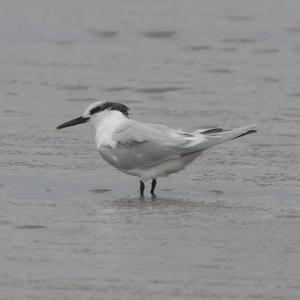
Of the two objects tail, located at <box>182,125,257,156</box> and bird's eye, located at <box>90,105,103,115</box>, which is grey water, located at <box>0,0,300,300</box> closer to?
tail, located at <box>182,125,257,156</box>

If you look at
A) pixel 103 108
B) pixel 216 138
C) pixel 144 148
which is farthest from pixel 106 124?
pixel 216 138

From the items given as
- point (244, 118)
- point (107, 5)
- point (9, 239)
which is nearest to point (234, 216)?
point (9, 239)

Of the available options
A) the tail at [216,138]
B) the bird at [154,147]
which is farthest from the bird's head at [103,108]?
the tail at [216,138]

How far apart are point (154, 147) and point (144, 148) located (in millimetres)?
70

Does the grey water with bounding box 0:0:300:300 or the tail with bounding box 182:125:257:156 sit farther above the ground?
the tail with bounding box 182:125:257:156

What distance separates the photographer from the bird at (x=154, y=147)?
7.48m

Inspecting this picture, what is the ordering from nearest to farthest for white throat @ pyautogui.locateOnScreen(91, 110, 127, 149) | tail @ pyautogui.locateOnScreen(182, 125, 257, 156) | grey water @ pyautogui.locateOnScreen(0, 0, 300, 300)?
grey water @ pyautogui.locateOnScreen(0, 0, 300, 300)
tail @ pyautogui.locateOnScreen(182, 125, 257, 156)
white throat @ pyautogui.locateOnScreen(91, 110, 127, 149)

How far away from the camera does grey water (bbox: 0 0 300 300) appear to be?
5508 mm

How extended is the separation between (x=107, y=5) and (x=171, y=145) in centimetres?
836

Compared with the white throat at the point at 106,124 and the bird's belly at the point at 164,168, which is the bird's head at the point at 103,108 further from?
the bird's belly at the point at 164,168

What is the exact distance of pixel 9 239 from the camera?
6.13m

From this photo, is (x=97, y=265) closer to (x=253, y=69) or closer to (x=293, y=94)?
(x=293, y=94)

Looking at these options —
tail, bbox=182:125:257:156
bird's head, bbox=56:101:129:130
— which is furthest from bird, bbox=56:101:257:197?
bird's head, bbox=56:101:129:130

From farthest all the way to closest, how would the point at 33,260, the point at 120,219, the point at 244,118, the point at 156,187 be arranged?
the point at 244,118, the point at 156,187, the point at 120,219, the point at 33,260
